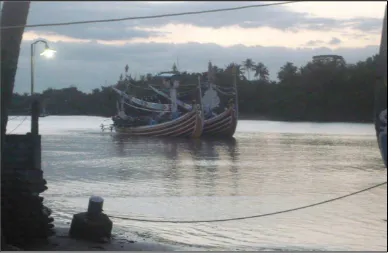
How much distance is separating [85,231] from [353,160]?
59.6 ft

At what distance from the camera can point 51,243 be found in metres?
7.05

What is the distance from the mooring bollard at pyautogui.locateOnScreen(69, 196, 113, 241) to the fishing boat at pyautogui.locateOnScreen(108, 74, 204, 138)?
33.3 meters

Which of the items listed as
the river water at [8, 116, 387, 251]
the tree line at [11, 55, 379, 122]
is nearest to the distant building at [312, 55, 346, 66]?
the tree line at [11, 55, 379, 122]

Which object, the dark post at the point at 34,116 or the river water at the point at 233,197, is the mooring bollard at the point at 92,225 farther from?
the dark post at the point at 34,116

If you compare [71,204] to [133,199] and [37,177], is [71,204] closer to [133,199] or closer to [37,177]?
[133,199]

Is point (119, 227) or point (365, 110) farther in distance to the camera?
point (365, 110)

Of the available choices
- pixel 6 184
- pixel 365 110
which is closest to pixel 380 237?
pixel 6 184

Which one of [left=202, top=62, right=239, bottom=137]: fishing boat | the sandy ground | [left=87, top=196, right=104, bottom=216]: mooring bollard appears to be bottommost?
the sandy ground

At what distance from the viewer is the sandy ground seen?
6868 millimetres

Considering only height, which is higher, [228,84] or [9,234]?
[228,84]

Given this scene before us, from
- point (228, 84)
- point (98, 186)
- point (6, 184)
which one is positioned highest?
point (228, 84)

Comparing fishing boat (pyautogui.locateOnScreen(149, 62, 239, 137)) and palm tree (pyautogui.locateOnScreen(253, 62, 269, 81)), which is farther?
palm tree (pyautogui.locateOnScreen(253, 62, 269, 81))

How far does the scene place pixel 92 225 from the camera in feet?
24.2

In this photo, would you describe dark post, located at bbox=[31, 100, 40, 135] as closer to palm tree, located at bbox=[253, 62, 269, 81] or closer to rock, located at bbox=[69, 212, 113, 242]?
rock, located at bbox=[69, 212, 113, 242]
